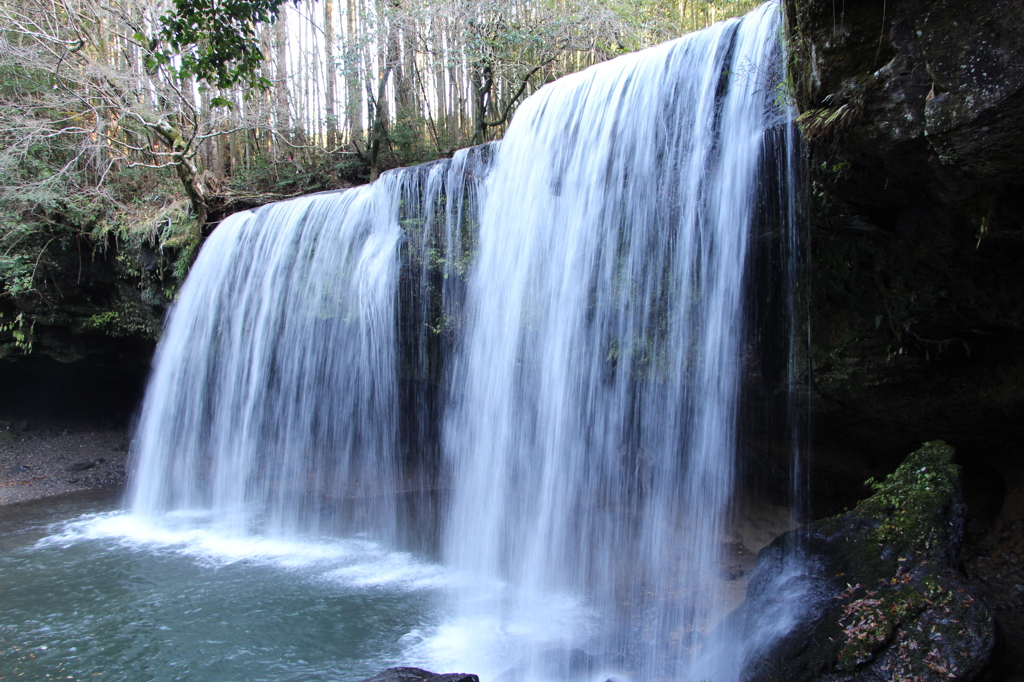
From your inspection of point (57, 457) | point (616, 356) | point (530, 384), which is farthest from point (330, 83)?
point (616, 356)

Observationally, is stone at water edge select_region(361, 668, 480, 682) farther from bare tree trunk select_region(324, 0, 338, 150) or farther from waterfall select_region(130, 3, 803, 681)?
bare tree trunk select_region(324, 0, 338, 150)

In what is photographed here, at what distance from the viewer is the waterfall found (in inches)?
215

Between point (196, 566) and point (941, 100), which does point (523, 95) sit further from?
point (941, 100)

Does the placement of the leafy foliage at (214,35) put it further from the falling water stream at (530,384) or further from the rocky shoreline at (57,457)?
the rocky shoreline at (57,457)

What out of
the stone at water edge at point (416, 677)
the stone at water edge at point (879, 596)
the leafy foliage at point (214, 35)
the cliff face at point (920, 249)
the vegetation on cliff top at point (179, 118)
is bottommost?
the stone at water edge at point (416, 677)

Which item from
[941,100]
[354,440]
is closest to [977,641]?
[941,100]

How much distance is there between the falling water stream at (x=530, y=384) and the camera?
549cm

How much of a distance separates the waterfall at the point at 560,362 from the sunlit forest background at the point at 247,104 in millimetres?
4539

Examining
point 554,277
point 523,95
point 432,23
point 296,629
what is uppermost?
point 432,23

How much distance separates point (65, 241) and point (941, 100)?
1460cm

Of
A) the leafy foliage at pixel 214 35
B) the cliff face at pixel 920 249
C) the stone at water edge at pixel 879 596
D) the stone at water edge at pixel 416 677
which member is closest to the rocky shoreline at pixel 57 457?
the leafy foliage at pixel 214 35

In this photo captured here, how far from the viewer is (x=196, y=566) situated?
800 cm

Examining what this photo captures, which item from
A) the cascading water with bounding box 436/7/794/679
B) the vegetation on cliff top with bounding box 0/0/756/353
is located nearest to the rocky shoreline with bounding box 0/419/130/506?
the vegetation on cliff top with bounding box 0/0/756/353

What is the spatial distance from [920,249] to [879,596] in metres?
2.40
